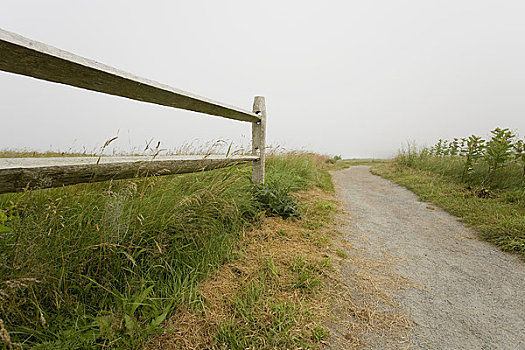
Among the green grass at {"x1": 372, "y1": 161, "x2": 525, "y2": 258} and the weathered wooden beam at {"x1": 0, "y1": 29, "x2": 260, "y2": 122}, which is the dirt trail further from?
the weathered wooden beam at {"x1": 0, "y1": 29, "x2": 260, "y2": 122}

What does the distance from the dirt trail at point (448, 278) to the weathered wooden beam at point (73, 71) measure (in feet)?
7.35

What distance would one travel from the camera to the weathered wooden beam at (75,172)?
1179 mm

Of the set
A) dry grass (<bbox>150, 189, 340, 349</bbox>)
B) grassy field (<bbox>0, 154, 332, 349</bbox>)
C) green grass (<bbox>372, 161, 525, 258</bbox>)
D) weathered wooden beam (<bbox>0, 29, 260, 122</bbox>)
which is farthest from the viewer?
green grass (<bbox>372, 161, 525, 258</bbox>)

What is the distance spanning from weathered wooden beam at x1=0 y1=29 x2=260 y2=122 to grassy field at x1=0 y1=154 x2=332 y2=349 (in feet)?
2.16

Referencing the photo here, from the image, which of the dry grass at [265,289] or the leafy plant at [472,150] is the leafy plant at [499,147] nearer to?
the leafy plant at [472,150]

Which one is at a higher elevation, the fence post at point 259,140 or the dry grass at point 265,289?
the fence post at point 259,140

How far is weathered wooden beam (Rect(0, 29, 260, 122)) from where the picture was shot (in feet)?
3.57

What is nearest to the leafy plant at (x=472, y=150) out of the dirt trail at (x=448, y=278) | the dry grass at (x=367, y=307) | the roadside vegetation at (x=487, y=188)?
the roadside vegetation at (x=487, y=188)

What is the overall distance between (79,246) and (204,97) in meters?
1.64

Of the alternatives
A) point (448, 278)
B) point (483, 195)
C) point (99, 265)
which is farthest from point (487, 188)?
point (99, 265)

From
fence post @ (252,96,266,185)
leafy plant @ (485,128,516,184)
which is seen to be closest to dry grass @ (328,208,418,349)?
fence post @ (252,96,266,185)

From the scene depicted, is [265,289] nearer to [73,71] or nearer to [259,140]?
[73,71]

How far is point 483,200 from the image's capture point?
14.8 ft

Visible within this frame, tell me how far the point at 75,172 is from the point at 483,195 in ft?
20.8
